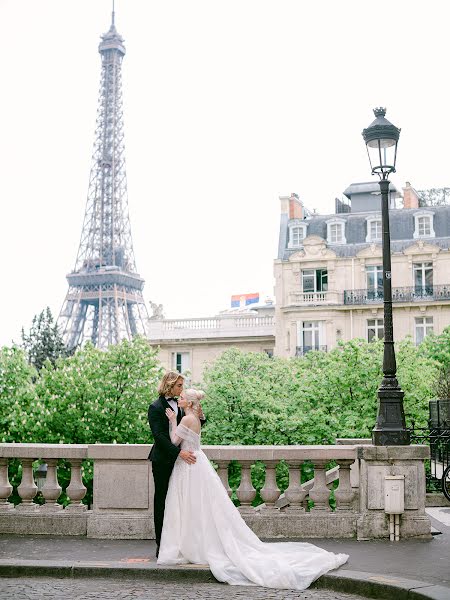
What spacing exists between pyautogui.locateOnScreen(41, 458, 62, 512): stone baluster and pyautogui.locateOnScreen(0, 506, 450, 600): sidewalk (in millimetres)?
489

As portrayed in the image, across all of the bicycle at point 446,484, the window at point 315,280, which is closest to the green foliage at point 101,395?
the bicycle at point 446,484

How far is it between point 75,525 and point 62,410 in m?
22.3

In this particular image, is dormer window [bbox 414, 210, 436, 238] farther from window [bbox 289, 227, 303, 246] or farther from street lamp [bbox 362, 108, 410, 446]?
street lamp [bbox 362, 108, 410, 446]

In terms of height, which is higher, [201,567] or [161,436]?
[161,436]

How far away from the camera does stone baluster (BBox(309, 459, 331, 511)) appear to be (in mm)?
11203

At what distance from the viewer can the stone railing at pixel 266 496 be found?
35.8 feet

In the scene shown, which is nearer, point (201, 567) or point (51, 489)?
point (201, 567)

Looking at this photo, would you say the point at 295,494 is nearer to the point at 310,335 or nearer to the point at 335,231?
the point at 310,335

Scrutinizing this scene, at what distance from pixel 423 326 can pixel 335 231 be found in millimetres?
8693

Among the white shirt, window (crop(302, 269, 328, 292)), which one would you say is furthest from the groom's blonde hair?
window (crop(302, 269, 328, 292))

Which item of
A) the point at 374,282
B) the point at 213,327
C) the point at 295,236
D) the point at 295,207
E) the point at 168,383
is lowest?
the point at 168,383

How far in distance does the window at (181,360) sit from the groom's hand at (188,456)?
53429mm

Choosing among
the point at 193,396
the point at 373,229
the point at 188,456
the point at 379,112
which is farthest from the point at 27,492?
the point at 373,229

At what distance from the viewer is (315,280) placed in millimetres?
58438
